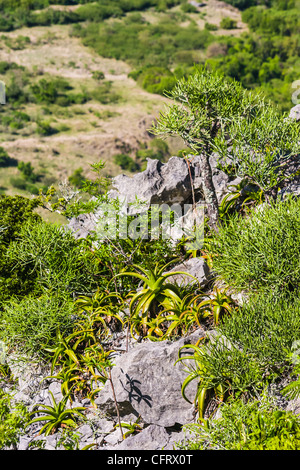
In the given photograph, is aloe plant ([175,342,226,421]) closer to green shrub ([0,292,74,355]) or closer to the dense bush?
the dense bush

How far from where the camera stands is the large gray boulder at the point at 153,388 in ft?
18.3

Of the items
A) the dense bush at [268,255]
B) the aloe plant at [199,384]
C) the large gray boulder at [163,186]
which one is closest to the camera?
the aloe plant at [199,384]

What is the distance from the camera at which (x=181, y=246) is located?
8.41 meters

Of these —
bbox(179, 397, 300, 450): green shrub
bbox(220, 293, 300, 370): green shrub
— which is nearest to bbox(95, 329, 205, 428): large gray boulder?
bbox(179, 397, 300, 450): green shrub

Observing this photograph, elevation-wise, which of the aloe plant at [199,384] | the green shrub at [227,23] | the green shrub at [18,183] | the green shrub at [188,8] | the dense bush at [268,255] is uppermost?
the dense bush at [268,255]

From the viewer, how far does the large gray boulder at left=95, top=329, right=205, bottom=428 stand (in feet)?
18.3

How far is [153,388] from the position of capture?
5.64m

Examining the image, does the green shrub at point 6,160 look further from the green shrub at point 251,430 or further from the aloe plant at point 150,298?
the green shrub at point 251,430

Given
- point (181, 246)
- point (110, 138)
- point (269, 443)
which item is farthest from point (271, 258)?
point (110, 138)

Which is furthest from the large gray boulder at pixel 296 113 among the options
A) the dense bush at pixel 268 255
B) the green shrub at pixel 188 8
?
the green shrub at pixel 188 8

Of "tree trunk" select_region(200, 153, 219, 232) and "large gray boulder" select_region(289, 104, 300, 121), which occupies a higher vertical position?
"large gray boulder" select_region(289, 104, 300, 121)

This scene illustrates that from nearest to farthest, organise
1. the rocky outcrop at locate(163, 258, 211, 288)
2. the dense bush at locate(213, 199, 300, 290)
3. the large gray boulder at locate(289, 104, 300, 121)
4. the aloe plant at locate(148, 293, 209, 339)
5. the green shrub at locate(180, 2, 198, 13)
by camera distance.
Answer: the dense bush at locate(213, 199, 300, 290) → the aloe plant at locate(148, 293, 209, 339) → the rocky outcrop at locate(163, 258, 211, 288) → the large gray boulder at locate(289, 104, 300, 121) → the green shrub at locate(180, 2, 198, 13)
